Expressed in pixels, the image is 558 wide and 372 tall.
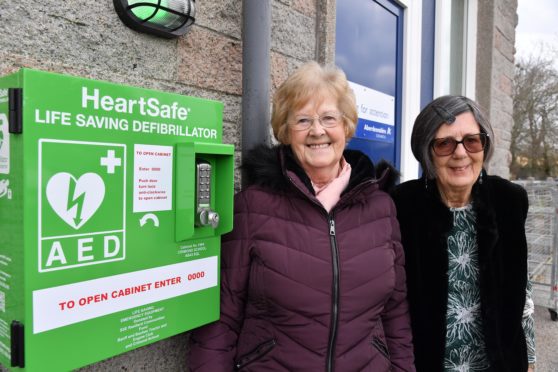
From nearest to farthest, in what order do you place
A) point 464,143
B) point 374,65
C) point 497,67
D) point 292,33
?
point 464,143 → point 292,33 → point 374,65 → point 497,67

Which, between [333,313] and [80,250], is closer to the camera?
[80,250]

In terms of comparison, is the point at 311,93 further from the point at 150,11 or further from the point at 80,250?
the point at 80,250

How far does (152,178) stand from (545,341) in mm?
4390

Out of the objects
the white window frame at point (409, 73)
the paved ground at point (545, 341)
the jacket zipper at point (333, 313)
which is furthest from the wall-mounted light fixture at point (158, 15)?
the paved ground at point (545, 341)

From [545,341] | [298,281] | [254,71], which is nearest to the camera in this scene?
[298,281]

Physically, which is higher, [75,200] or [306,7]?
[306,7]

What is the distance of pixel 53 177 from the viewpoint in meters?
1.00

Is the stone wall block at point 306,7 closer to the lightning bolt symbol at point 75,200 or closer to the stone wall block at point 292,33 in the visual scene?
the stone wall block at point 292,33

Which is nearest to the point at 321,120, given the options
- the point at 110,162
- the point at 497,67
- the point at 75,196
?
the point at 110,162

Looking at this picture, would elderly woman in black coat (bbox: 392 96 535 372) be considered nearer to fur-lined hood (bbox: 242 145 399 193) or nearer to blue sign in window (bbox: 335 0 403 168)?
fur-lined hood (bbox: 242 145 399 193)

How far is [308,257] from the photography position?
55.4 inches

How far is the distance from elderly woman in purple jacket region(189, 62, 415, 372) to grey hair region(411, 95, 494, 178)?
0.92ft

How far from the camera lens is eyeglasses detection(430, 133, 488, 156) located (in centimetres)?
166

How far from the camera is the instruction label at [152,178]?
1.18 m
